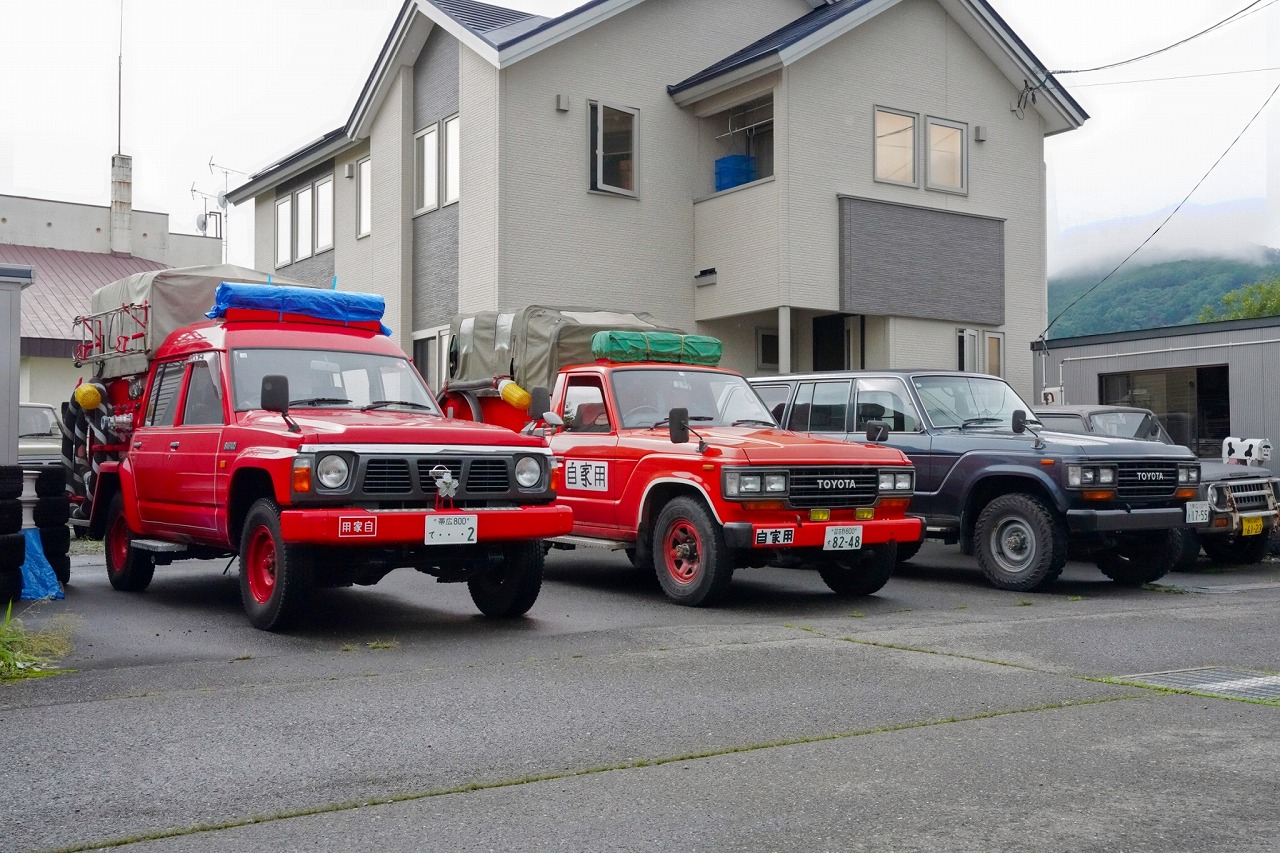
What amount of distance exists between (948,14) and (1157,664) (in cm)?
1760

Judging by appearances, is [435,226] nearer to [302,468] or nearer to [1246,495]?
[1246,495]

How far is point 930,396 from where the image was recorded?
12.5 m

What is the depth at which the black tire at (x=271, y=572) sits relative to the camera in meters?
8.12

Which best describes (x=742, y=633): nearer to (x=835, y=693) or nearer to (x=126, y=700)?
(x=835, y=693)

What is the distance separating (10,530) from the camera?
9367 millimetres

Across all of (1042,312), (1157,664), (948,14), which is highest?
(948,14)

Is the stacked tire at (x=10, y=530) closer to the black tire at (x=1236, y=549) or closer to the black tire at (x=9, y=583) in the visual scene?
the black tire at (x=9, y=583)

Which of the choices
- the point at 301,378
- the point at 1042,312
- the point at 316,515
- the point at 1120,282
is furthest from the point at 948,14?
the point at 1120,282

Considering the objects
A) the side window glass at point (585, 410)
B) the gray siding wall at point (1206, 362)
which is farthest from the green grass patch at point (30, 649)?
the gray siding wall at point (1206, 362)

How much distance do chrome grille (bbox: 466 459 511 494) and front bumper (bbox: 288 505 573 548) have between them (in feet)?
0.62

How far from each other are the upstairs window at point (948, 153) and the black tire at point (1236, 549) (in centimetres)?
994

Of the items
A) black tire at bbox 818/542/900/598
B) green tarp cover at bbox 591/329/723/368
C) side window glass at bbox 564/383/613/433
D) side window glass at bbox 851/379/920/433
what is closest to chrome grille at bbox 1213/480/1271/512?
side window glass at bbox 851/379/920/433

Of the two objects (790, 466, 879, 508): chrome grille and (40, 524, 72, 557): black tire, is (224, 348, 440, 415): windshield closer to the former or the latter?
(40, 524, 72, 557): black tire

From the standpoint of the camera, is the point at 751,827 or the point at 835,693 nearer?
the point at 751,827
